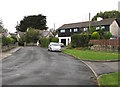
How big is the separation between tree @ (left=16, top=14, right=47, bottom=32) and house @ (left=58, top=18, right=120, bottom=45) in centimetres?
2640

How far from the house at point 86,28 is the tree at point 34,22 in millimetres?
26397

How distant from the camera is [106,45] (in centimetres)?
3550

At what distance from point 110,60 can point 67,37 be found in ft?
170

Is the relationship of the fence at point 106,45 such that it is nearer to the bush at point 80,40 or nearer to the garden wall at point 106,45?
the garden wall at point 106,45

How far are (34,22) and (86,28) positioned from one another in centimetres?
3962

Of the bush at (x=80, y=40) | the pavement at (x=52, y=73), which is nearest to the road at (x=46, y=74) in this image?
the pavement at (x=52, y=73)

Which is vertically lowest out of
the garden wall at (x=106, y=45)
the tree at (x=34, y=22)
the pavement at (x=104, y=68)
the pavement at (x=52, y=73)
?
the pavement at (x=104, y=68)

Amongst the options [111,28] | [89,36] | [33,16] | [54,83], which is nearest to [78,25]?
[111,28]

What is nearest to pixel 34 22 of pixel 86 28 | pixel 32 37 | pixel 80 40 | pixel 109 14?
pixel 32 37

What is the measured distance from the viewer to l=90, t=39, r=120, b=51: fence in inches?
1291

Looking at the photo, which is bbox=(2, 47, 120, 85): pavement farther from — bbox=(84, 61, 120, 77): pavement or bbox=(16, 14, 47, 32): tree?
bbox=(16, 14, 47, 32): tree

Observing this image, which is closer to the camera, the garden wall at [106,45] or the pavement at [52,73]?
the pavement at [52,73]

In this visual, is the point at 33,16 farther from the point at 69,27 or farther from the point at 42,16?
the point at 69,27

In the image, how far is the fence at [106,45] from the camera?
108ft
